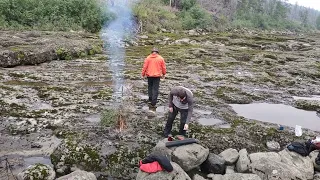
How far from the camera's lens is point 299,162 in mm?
8031

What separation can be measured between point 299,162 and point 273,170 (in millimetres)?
1031

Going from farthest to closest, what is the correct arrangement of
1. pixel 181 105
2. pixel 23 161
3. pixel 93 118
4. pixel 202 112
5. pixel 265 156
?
1. pixel 202 112
2. pixel 93 118
3. pixel 181 105
4. pixel 265 156
5. pixel 23 161

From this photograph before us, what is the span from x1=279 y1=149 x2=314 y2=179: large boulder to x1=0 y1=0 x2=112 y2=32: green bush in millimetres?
26387

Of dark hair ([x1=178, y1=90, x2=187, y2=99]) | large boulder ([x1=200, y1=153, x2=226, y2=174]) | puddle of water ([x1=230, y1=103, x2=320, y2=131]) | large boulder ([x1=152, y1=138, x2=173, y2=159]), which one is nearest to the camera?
large boulder ([x1=152, y1=138, x2=173, y2=159])

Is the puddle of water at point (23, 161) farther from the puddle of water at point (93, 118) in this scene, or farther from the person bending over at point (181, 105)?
the person bending over at point (181, 105)

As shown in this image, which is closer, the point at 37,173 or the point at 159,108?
the point at 37,173

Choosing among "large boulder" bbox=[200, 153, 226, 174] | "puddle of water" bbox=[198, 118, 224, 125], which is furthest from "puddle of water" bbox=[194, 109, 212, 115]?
"large boulder" bbox=[200, 153, 226, 174]

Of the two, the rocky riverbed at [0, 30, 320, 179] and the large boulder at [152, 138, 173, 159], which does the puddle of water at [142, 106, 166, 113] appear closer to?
the rocky riverbed at [0, 30, 320, 179]

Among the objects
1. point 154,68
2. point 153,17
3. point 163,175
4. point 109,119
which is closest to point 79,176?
point 163,175

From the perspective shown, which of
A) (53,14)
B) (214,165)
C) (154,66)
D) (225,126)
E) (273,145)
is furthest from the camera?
(53,14)

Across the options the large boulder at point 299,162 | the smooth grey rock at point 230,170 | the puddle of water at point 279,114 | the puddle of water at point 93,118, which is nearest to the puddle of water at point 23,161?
the puddle of water at point 93,118

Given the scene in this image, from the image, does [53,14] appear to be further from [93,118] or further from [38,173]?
[38,173]

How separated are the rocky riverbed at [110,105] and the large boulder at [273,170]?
1.36 metres

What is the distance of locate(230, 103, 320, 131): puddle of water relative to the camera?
1179 cm
